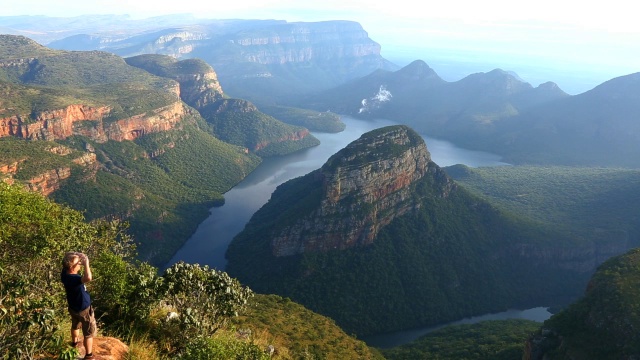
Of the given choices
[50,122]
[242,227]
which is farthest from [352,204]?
[50,122]

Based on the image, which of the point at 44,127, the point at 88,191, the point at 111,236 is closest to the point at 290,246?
the point at 88,191

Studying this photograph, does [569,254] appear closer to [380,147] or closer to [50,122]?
[380,147]

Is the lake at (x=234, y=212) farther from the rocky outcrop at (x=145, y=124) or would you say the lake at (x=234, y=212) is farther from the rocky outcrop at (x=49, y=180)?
the rocky outcrop at (x=145, y=124)

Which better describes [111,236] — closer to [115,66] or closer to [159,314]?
[159,314]

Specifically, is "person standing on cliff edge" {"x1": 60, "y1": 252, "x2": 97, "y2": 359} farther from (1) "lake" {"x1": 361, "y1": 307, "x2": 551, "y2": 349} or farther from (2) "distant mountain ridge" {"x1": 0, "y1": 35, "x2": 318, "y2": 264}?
(1) "lake" {"x1": 361, "y1": 307, "x2": 551, "y2": 349}

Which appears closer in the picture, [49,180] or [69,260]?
[69,260]

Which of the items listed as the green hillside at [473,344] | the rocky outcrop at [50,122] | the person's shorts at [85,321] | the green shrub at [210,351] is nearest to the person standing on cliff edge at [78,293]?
the person's shorts at [85,321]

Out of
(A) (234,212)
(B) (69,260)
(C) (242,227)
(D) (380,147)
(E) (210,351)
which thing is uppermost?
(B) (69,260)
